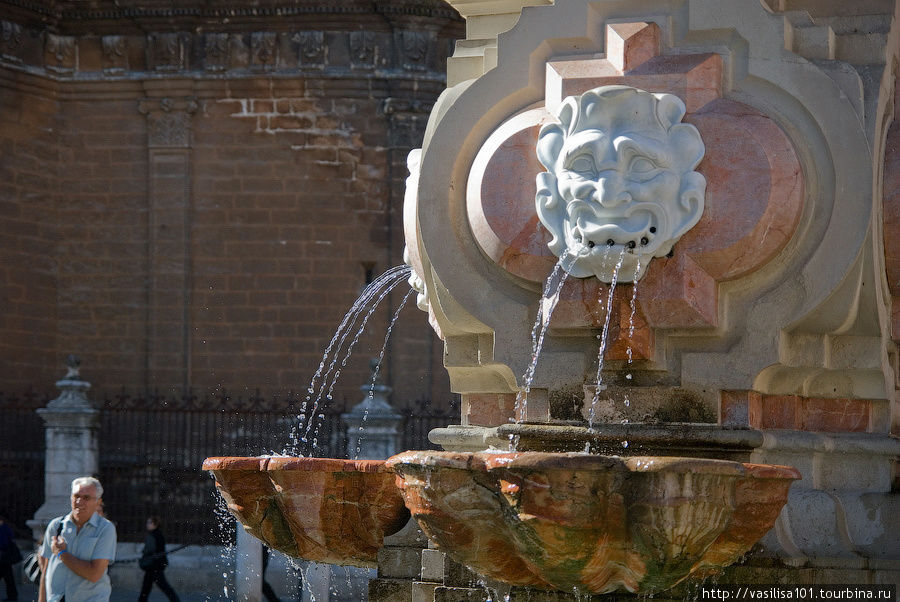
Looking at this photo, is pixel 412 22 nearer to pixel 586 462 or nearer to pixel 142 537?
→ pixel 142 537

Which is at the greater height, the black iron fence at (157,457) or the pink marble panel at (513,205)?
the pink marble panel at (513,205)

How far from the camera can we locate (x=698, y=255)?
544 centimetres

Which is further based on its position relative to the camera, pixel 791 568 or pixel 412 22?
pixel 412 22

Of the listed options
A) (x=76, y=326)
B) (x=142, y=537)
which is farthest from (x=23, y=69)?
(x=142, y=537)

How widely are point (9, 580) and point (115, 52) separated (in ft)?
21.7

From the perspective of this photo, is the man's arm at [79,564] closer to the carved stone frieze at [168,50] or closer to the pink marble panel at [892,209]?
the pink marble panel at [892,209]

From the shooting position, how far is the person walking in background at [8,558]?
13878 mm

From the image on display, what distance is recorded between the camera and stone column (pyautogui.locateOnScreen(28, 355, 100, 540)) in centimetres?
1488

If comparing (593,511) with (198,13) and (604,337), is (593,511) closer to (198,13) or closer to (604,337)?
(604,337)

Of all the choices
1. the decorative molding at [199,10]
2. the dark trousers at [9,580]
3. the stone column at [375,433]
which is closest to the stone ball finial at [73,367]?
the dark trousers at [9,580]

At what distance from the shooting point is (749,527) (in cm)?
475

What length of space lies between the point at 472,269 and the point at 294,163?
12.6 meters

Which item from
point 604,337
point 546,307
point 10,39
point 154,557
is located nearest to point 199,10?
point 10,39

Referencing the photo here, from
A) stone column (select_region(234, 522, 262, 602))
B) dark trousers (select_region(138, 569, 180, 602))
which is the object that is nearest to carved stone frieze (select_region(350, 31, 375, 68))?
stone column (select_region(234, 522, 262, 602))
